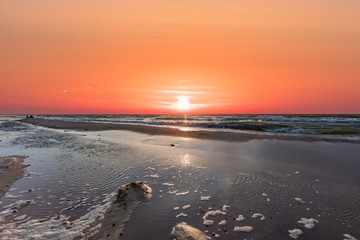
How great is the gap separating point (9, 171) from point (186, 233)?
10.5 meters

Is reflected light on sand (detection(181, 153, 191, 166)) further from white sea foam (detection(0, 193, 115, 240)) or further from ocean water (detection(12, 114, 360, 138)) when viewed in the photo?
ocean water (detection(12, 114, 360, 138))

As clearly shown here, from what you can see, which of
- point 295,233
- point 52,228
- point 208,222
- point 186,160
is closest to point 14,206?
point 52,228

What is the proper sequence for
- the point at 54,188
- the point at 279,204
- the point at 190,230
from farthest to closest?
the point at 54,188 → the point at 279,204 → the point at 190,230

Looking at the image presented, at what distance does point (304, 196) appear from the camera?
10.2m

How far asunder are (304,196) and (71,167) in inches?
425

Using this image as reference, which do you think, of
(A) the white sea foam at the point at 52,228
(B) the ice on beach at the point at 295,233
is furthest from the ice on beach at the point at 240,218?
(A) the white sea foam at the point at 52,228

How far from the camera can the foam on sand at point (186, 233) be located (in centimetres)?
677

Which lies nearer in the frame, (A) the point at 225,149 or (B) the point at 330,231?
(B) the point at 330,231

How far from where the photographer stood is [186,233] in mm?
6910

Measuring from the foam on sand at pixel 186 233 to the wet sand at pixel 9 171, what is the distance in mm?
6741

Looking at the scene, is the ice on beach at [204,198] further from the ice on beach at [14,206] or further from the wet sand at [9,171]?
the wet sand at [9,171]

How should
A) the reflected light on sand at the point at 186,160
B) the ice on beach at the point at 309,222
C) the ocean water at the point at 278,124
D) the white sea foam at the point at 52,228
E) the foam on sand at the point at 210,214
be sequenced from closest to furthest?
the white sea foam at the point at 52,228 < the ice on beach at the point at 309,222 < the foam on sand at the point at 210,214 < the reflected light on sand at the point at 186,160 < the ocean water at the point at 278,124

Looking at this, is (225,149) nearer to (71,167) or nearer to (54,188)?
(71,167)

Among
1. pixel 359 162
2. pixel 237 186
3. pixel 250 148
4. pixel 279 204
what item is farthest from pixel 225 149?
pixel 279 204
